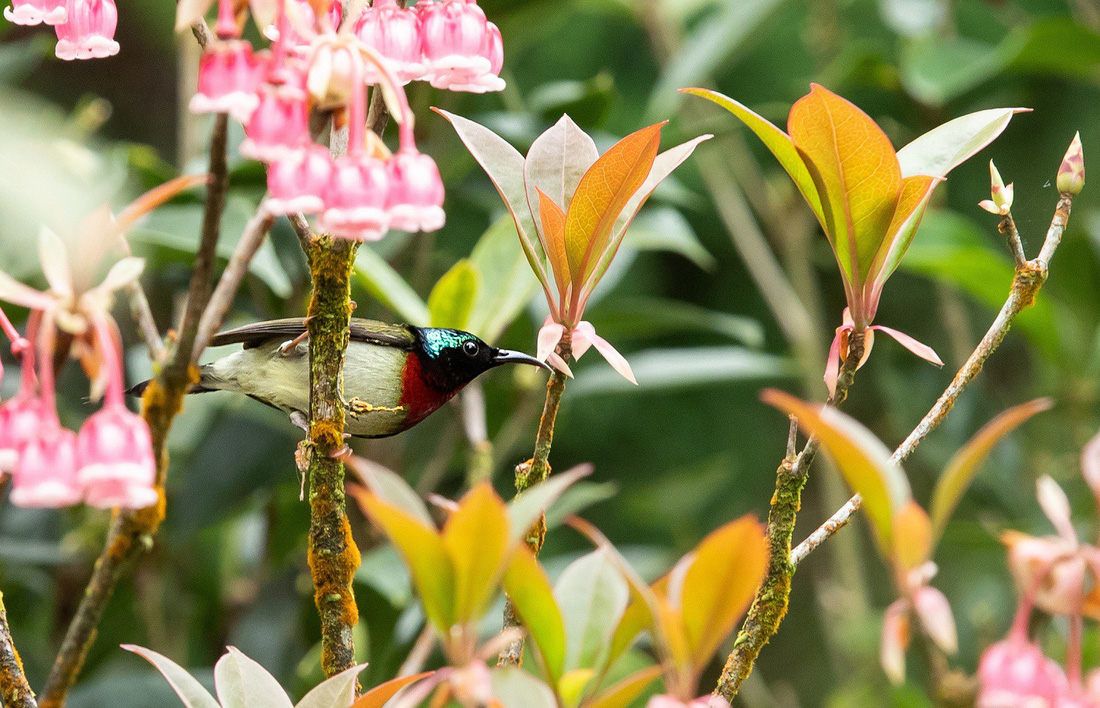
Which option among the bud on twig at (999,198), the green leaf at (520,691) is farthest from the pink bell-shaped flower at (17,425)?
the bud on twig at (999,198)

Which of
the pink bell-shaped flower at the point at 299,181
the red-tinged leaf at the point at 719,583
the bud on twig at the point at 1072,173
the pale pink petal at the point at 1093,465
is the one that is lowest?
the red-tinged leaf at the point at 719,583

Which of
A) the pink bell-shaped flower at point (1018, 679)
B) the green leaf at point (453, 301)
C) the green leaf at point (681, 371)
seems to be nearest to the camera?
the pink bell-shaped flower at point (1018, 679)

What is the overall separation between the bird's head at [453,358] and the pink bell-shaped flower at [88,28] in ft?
3.09

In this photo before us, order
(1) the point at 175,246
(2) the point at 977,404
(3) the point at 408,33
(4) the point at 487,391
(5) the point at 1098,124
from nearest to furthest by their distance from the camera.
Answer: (3) the point at 408,33 → (1) the point at 175,246 → (4) the point at 487,391 → (2) the point at 977,404 → (5) the point at 1098,124

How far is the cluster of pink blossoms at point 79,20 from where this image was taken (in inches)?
30.6

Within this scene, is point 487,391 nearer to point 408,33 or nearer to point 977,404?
A: point 977,404

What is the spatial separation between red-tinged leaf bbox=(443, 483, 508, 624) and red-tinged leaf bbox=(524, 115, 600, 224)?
383 mm

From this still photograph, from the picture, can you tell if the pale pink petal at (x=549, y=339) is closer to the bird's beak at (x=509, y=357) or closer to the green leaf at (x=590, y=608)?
the green leaf at (x=590, y=608)

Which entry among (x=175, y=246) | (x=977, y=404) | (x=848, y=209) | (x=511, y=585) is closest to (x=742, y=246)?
(x=977, y=404)

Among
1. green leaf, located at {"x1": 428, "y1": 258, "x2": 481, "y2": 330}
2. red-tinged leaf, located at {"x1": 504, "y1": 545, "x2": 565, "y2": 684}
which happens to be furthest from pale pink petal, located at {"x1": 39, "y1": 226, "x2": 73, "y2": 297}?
green leaf, located at {"x1": 428, "y1": 258, "x2": 481, "y2": 330}

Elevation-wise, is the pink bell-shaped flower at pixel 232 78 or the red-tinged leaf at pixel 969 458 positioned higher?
the pink bell-shaped flower at pixel 232 78

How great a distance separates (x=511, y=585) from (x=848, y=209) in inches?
15.7

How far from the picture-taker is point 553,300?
2.90 feet

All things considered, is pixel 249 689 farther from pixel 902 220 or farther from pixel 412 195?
pixel 902 220
